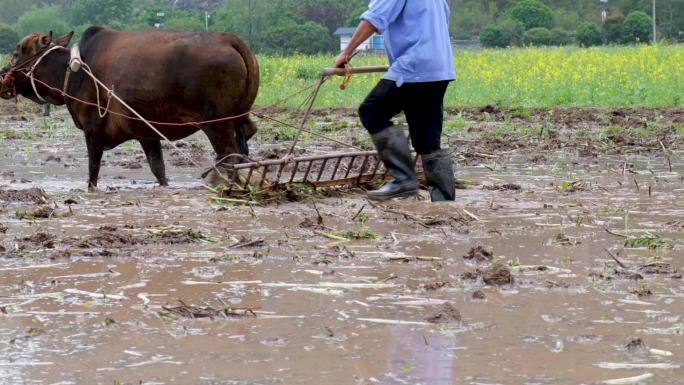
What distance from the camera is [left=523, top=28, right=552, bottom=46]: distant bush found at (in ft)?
252

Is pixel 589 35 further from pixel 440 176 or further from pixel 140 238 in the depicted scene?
pixel 140 238

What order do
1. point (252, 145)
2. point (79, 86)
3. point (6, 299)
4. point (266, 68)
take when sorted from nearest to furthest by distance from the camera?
point (6, 299)
point (79, 86)
point (252, 145)
point (266, 68)

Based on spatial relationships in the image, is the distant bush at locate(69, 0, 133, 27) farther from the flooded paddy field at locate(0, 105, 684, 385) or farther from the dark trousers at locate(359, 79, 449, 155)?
the dark trousers at locate(359, 79, 449, 155)

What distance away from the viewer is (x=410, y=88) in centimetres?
835

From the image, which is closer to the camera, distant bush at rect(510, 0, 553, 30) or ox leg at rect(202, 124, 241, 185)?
ox leg at rect(202, 124, 241, 185)

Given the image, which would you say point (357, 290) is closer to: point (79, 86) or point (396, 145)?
point (396, 145)

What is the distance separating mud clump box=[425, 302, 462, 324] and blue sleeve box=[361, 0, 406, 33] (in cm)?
349

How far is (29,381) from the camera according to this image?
4.04 m

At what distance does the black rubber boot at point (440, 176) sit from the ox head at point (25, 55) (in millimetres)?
4013

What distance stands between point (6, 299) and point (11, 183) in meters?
5.61

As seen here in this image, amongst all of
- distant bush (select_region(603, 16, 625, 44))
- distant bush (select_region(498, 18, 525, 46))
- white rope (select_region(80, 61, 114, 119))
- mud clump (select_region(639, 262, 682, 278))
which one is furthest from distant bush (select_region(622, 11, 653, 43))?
mud clump (select_region(639, 262, 682, 278))

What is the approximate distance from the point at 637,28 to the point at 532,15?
1571 cm

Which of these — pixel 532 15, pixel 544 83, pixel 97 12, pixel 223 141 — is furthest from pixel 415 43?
pixel 532 15

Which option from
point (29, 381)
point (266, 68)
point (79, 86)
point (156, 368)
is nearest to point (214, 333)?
point (156, 368)
